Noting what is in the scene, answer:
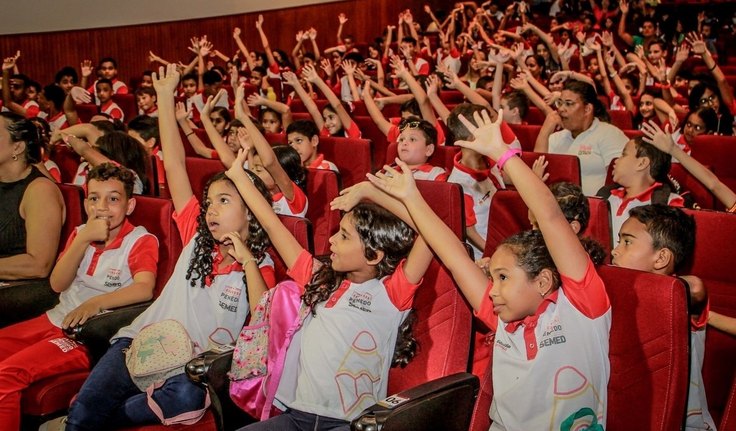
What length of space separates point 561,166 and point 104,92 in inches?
191

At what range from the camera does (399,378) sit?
7.71ft

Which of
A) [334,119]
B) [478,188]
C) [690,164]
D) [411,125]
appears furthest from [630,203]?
[334,119]

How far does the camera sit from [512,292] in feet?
6.43

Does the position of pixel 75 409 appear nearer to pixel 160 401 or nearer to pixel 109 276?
pixel 160 401

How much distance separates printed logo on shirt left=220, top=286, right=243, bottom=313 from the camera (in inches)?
101

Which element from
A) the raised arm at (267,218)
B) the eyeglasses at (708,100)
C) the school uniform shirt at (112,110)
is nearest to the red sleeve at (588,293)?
the raised arm at (267,218)

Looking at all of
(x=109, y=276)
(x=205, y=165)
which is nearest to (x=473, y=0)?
(x=205, y=165)

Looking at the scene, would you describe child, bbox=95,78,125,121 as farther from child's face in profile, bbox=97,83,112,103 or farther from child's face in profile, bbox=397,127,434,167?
child's face in profile, bbox=397,127,434,167

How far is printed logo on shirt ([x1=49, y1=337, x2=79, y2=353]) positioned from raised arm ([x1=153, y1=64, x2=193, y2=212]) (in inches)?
23.6

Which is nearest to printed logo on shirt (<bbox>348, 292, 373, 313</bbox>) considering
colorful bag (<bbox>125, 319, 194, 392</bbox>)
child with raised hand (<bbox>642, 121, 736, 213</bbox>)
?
colorful bag (<bbox>125, 319, 194, 392</bbox>)

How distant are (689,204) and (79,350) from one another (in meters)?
2.68

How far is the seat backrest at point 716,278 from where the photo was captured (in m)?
2.32

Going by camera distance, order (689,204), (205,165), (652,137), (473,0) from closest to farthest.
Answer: (652,137) < (689,204) < (205,165) < (473,0)

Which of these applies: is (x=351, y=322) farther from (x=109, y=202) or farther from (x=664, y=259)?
(x=109, y=202)
